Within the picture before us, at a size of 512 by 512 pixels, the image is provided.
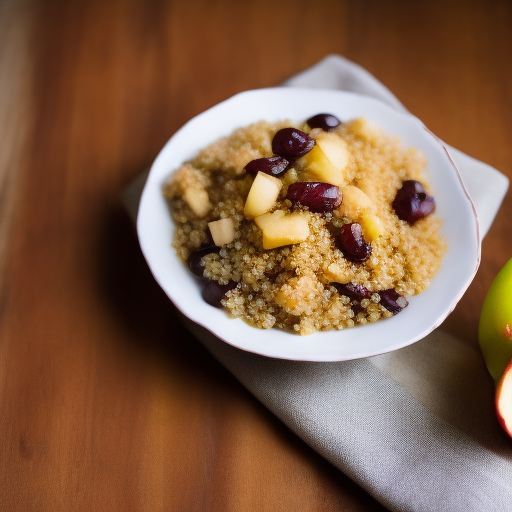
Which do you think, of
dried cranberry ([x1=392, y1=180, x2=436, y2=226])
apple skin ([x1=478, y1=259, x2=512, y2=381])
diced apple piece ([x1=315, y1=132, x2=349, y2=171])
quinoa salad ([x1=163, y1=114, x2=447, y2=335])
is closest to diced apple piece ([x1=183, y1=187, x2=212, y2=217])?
quinoa salad ([x1=163, y1=114, x2=447, y2=335])

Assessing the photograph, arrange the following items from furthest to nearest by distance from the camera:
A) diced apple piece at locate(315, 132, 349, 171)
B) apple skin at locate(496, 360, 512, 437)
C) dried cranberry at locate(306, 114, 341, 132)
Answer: dried cranberry at locate(306, 114, 341, 132) < diced apple piece at locate(315, 132, 349, 171) < apple skin at locate(496, 360, 512, 437)

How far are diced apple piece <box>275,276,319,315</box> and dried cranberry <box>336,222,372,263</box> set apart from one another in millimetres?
79

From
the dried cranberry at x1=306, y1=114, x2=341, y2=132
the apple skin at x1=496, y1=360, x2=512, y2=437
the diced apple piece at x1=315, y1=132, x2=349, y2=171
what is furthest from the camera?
the dried cranberry at x1=306, y1=114, x2=341, y2=132

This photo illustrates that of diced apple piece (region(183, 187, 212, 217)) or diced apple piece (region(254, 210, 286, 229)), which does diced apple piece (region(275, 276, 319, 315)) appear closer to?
diced apple piece (region(254, 210, 286, 229))

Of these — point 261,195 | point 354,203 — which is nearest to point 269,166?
point 261,195

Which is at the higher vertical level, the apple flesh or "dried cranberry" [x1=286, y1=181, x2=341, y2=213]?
"dried cranberry" [x1=286, y1=181, x2=341, y2=213]

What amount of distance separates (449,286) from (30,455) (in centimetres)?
83

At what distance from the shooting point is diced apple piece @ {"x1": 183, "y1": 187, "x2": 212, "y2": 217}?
3.23 feet

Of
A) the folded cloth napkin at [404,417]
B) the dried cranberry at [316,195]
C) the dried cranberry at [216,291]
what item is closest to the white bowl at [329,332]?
the dried cranberry at [216,291]

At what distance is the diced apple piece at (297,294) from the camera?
881mm

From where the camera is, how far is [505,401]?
2.80 ft

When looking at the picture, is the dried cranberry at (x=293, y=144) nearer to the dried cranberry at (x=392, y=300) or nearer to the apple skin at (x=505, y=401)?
the dried cranberry at (x=392, y=300)

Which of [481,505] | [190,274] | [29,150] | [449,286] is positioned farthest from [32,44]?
[481,505]

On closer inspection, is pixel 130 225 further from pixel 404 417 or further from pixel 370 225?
pixel 404 417
